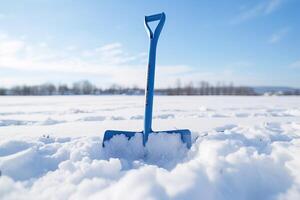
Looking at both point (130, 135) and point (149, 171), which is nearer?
point (149, 171)

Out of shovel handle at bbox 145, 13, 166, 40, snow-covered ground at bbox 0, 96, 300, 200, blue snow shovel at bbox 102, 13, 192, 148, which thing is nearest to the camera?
snow-covered ground at bbox 0, 96, 300, 200

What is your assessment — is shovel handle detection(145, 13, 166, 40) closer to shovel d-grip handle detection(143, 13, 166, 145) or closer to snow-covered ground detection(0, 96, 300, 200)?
shovel d-grip handle detection(143, 13, 166, 145)

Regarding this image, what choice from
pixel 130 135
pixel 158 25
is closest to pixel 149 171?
pixel 130 135

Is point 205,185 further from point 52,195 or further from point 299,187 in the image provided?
point 52,195

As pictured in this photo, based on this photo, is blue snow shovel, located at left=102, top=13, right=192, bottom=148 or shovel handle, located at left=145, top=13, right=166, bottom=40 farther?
shovel handle, located at left=145, top=13, right=166, bottom=40

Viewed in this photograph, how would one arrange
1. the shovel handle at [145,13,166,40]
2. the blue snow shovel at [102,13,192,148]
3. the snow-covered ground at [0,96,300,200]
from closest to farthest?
the snow-covered ground at [0,96,300,200] → the blue snow shovel at [102,13,192,148] → the shovel handle at [145,13,166,40]

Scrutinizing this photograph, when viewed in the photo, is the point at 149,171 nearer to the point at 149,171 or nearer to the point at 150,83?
the point at 149,171

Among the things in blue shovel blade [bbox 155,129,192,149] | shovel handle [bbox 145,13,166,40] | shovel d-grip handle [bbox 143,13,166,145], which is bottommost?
blue shovel blade [bbox 155,129,192,149]

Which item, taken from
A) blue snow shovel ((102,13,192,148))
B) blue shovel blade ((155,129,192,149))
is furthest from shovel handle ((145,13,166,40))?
blue shovel blade ((155,129,192,149))

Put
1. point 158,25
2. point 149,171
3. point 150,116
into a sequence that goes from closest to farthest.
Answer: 1. point 149,171
2. point 150,116
3. point 158,25

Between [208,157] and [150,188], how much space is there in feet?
2.81

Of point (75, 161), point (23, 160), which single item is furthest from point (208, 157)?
point (23, 160)

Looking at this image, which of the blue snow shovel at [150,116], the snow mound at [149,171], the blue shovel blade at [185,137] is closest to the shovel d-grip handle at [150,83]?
the blue snow shovel at [150,116]

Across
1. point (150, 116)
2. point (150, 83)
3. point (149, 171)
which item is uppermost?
point (150, 83)
